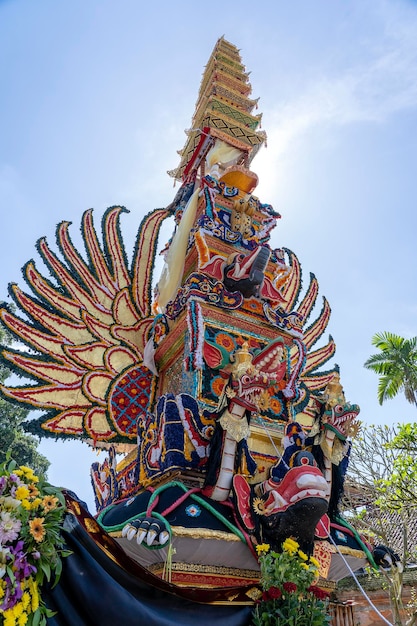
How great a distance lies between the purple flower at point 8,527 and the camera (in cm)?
274

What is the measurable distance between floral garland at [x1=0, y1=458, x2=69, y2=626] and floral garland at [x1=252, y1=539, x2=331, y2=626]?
184 cm

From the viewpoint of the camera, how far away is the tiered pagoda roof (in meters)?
10.9

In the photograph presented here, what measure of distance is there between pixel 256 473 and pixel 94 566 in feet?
Answer: 10.5

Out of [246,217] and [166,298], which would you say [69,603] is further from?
[246,217]

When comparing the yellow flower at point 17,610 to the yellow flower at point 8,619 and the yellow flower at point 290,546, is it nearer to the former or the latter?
the yellow flower at point 8,619

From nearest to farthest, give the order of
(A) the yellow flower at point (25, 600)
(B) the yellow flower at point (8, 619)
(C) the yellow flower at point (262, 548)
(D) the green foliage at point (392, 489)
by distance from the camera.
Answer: (B) the yellow flower at point (8, 619) < (A) the yellow flower at point (25, 600) < (C) the yellow flower at point (262, 548) < (D) the green foliage at point (392, 489)

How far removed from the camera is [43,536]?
2873 millimetres

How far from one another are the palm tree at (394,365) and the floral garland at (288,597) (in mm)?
14208

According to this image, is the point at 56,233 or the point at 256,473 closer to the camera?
the point at 256,473

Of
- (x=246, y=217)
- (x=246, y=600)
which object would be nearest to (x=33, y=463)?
(x=246, y=217)

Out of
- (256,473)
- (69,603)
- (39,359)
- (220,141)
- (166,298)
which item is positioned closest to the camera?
(69,603)

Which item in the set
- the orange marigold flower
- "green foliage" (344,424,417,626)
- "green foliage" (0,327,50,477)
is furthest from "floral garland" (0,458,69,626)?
"green foliage" (0,327,50,477)

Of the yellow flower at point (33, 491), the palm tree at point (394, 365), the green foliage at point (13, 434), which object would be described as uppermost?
the palm tree at point (394, 365)

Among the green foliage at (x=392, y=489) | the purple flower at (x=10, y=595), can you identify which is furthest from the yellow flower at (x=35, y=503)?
the green foliage at (x=392, y=489)
